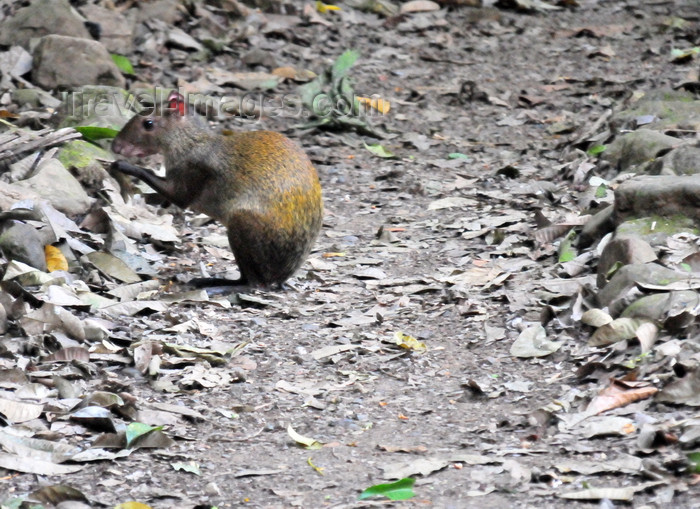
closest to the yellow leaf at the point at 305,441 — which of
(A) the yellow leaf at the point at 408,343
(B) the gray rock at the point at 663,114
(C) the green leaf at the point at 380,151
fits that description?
(A) the yellow leaf at the point at 408,343

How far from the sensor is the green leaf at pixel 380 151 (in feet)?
28.6

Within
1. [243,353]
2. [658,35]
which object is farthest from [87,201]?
[658,35]

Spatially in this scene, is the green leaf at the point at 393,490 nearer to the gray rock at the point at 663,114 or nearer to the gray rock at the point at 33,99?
the gray rock at the point at 663,114

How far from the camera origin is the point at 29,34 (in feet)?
30.3

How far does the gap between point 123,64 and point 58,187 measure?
3350 mm

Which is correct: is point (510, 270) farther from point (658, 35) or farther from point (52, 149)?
point (658, 35)

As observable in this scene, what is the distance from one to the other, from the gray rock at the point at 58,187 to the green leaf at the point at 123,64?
Result: 9.82 feet

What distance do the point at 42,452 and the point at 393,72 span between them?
742 centimetres

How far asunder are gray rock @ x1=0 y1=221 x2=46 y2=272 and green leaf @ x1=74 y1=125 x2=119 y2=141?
1.93 metres

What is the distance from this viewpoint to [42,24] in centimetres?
923

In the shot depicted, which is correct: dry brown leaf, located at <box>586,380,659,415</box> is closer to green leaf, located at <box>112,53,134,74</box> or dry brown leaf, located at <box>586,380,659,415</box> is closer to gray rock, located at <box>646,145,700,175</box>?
gray rock, located at <box>646,145,700,175</box>

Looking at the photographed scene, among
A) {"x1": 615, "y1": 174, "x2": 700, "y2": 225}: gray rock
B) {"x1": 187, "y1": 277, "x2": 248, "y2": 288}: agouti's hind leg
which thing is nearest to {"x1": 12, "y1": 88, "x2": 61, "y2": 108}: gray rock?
{"x1": 187, "y1": 277, "x2": 248, "y2": 288}: agouti's hind leg

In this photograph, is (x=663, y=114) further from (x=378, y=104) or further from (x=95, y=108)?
(x=95, y=108)

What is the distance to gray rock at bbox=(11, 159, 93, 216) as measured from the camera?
6328mm
